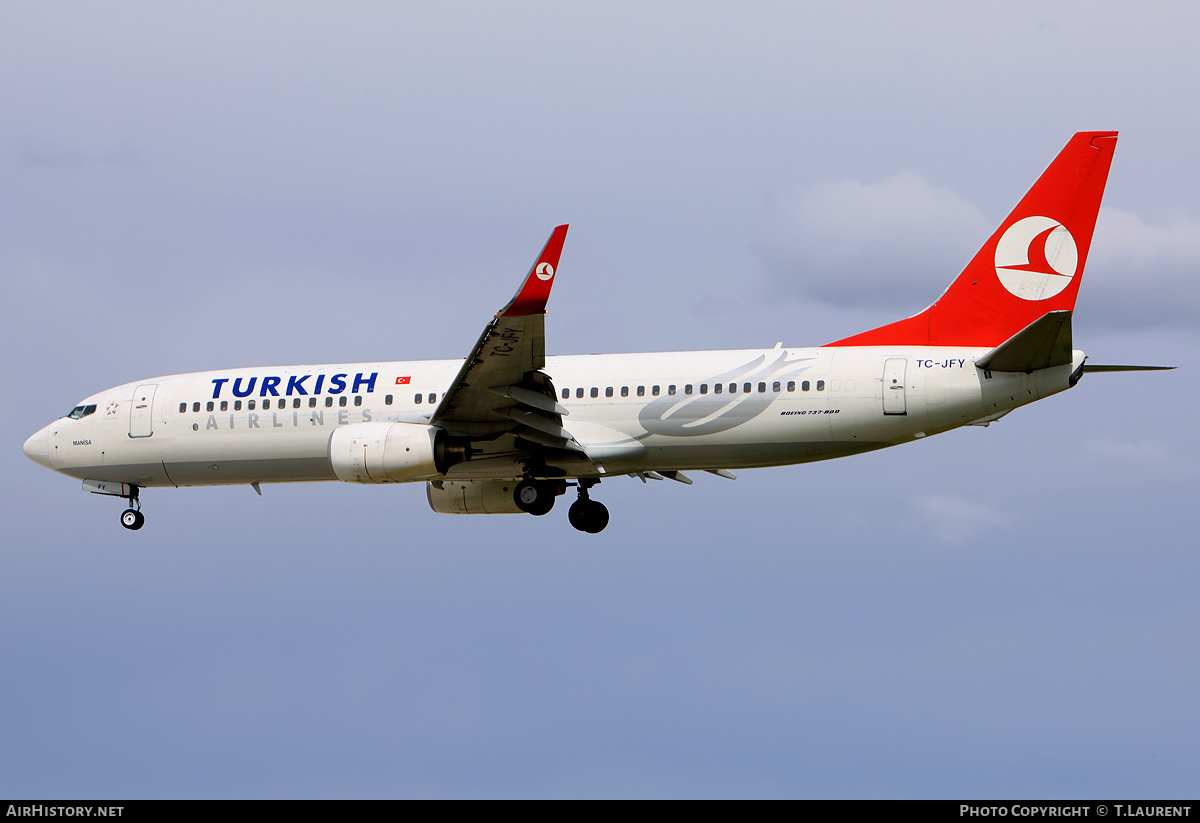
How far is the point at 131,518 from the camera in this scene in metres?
33.4

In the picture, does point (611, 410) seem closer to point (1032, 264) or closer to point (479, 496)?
point (479, 496)

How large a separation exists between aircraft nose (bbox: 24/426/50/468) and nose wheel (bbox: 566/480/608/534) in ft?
41.1

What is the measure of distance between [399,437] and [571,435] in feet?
11.4

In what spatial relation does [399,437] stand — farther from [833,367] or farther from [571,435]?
[833,367]

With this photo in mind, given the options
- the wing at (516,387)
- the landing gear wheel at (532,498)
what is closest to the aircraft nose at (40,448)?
the wing at (516,387)

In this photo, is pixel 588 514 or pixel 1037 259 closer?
pixel 1037 259

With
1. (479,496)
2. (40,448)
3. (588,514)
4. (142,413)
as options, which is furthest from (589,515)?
(40,448)

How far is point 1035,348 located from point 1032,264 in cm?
339

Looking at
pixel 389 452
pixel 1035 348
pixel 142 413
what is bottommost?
pixel 389 452

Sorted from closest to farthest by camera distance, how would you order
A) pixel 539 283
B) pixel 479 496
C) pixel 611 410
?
pixel 539 283, pixel 611 410, pixel 479 496

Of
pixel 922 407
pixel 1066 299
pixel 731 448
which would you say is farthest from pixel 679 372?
pixel 1066 299

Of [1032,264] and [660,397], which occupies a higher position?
[1032,264]

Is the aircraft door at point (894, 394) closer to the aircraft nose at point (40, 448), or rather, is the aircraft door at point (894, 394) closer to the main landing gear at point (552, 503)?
the main landing gear at point (552, 503)
